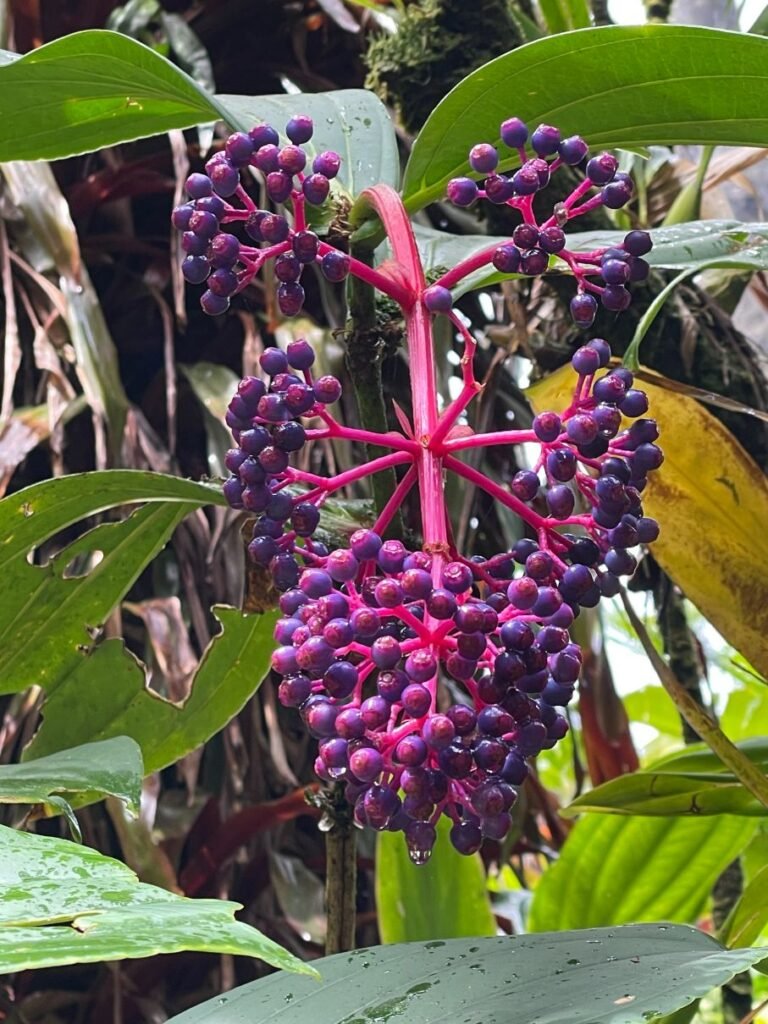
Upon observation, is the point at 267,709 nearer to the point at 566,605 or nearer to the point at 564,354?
the point at 564,354

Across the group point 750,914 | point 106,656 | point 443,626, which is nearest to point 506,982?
→ point 443,626

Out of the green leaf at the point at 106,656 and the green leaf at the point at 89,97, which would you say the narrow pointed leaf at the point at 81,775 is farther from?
the green leaf at the point at 89,97

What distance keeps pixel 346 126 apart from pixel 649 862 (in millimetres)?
581

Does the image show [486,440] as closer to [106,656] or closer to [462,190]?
[462,190]

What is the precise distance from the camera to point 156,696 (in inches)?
26.6

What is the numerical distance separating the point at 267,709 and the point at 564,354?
0.50 m

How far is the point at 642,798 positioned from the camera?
65 cm

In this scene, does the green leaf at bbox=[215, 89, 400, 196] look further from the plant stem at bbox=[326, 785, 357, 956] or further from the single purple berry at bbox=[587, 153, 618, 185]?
the plant stem at bbox=[326, 785, 357, 956]

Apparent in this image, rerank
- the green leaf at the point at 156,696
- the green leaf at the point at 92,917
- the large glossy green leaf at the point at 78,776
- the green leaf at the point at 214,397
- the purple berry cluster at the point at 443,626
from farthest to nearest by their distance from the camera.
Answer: the green leaf at the point at 214,397 → the green leaf at the point at 156,696 → the large glossy green leaf at the point at 78,776 → the purple berry cluster at the point at 443,626 → the green leaf at the point at 92,917

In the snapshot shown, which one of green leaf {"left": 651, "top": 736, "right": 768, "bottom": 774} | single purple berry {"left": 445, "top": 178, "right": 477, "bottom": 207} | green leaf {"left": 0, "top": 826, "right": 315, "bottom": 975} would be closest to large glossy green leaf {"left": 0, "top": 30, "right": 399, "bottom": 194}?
single purple berry {"left": 445, "top": 178, "right": 477, "bottom": 207}

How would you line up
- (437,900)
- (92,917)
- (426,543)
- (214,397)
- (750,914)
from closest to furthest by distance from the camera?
(92,917) → (426,543) → (750,914) → (437,900) → (214,397)

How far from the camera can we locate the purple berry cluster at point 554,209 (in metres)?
0.40

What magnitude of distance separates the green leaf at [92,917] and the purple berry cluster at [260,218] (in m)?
0.23

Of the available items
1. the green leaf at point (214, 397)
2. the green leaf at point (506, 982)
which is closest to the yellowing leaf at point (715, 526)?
the green leaf at point (506, 982)
